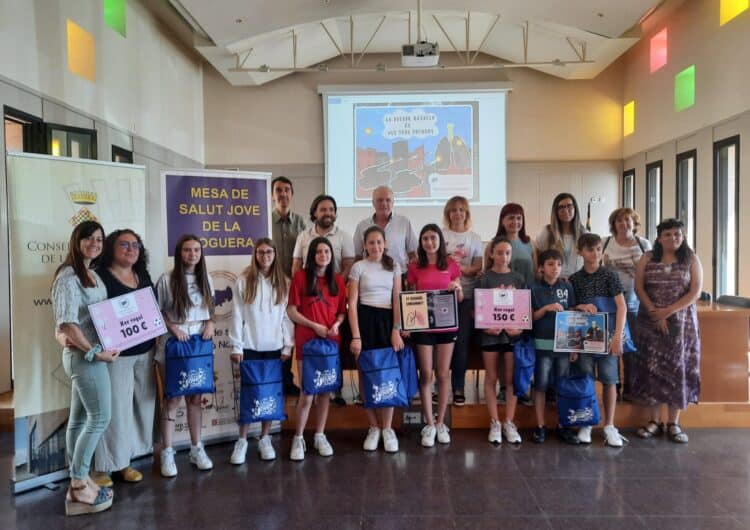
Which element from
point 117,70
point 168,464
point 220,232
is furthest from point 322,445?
point 117,70

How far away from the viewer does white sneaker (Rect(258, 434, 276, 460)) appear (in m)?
3.31

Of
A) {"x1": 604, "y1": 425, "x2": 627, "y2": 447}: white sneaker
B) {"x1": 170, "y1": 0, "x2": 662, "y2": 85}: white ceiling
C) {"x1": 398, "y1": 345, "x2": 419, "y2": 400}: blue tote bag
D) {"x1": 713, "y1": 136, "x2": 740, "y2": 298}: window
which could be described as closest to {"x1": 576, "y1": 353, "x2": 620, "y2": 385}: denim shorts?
{"x1": 604, "y1": 425, "x2": 627, "y2": 447}: white sneaker

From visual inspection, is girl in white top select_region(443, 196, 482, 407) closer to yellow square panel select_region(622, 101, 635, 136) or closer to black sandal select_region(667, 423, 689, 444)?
black sandal select_region(667, 423, 689, 444)

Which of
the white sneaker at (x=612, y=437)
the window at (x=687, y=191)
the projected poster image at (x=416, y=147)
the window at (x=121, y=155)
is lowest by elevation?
the white sneaker at (x=612, y=437)

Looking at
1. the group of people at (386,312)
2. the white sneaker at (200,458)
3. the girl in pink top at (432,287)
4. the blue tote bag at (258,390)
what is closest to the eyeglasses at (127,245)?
the group of people at (386,312)

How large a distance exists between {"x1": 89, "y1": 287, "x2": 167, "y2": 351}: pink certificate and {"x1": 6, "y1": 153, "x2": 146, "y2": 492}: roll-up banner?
0.54m

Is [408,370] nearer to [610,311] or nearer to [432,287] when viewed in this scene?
[432,287]

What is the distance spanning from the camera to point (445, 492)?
2.83 meters

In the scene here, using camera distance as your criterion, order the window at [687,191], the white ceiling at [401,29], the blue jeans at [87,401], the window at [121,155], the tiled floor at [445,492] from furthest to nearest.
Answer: the window at [687,191], the white ceiling at [401,29], the window at [121,155], the blue jeans at [87,401], the tiled floor at [445,492]

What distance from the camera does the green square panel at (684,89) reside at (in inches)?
297

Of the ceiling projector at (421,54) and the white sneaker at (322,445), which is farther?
the ceiling projector at (421,54)

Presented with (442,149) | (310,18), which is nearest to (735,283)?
(442,149)

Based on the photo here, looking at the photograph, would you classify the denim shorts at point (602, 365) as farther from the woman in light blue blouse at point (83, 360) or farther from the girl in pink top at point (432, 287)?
the woman in light blue blouse at point (83, 360)

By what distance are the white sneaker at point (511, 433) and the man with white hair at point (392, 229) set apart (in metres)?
1.34
